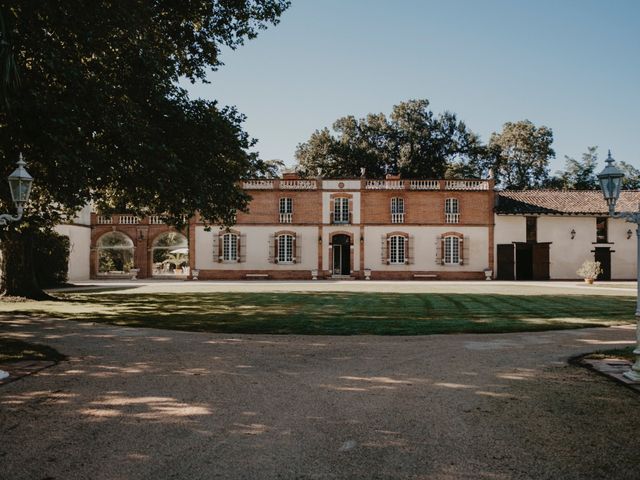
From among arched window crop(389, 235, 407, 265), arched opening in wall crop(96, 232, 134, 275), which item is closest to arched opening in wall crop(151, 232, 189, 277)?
arched opening in wall crop(96, 232, 134, 275)

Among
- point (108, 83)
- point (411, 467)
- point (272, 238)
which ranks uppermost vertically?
point (108, 83)

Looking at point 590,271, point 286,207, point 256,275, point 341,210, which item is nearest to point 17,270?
point 256,275

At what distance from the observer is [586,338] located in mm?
8336

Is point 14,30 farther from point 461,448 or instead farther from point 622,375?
point 622,375

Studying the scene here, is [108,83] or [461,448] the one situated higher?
[108,83]

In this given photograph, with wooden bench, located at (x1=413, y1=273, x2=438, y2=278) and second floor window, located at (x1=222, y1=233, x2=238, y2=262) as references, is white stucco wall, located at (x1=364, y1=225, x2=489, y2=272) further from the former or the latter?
second floor window, located at (x1=222, y1=233, x2=238, y2=262)

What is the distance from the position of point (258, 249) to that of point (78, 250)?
1029 cm

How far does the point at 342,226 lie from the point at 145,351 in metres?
25.4

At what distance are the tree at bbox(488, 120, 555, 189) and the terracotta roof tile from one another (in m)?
13.1

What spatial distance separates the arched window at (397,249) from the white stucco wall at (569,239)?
19.0 ft

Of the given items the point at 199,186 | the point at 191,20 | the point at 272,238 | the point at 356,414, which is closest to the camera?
the point at 356,414

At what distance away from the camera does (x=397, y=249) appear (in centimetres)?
3234

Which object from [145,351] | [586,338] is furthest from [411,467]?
[586,338]

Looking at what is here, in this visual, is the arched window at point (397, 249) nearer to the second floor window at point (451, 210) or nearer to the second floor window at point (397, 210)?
the second floor window at point (397, 210)
